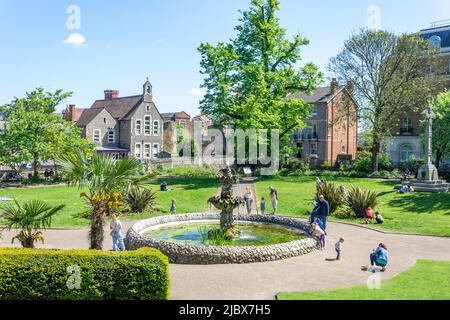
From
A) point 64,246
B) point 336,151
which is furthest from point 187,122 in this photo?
point 64,246

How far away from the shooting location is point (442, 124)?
39469mm

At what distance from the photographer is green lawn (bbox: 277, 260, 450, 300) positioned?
11.8 m

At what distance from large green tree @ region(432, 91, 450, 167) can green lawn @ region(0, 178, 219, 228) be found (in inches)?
784

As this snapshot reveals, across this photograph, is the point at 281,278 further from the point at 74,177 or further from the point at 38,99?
the point at 38,99

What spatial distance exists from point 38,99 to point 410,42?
3756 centimetres

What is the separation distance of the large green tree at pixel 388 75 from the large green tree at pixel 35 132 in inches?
1119

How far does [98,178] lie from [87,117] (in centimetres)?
5316

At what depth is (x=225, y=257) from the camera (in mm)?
15805

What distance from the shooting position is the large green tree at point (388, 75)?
44625 mm

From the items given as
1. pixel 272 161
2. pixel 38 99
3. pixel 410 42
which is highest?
pixel 410 42

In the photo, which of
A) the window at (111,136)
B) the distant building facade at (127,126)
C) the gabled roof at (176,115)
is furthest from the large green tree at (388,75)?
the gabled roof at (176,115)

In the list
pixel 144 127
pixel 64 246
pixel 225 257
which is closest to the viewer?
pixel 225 257

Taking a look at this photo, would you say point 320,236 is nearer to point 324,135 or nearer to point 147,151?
point 324,135
